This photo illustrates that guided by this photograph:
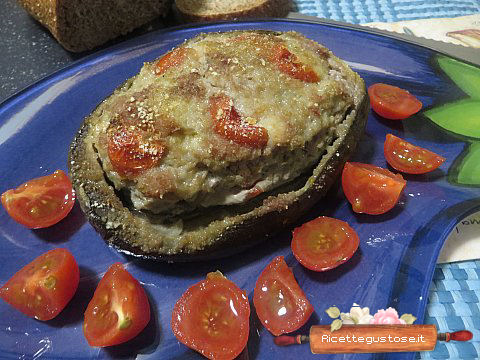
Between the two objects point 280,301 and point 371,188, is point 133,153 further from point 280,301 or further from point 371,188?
point 371,188

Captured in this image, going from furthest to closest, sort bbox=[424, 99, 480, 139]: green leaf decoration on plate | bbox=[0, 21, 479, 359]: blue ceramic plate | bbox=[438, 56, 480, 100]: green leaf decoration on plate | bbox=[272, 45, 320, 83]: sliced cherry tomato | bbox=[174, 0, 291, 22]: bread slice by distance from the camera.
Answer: bbox=[174, 0, 291, 22]: bread slice < bbox=[438, 56, 480, 100]: green leaf decoration on plate < bbox=[424, 99, 480, 139]: green leaf decoration on plate < bbox=[272, 45, 320, 83]: sliced cherry tomato < bbox=[0, 21, 479, 359]: blue ceramic plate

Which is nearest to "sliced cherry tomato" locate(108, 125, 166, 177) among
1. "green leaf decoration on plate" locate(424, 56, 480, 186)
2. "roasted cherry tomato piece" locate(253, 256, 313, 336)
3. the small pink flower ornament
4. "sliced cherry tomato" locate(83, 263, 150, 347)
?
"sliced cherry tomato" locate(83, 263, 150, 347)

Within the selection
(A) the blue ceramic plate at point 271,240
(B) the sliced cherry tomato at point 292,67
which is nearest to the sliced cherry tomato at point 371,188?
(A) the blue ceramic plate at point 271,240

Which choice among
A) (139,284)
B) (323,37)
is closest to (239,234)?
(139,284)

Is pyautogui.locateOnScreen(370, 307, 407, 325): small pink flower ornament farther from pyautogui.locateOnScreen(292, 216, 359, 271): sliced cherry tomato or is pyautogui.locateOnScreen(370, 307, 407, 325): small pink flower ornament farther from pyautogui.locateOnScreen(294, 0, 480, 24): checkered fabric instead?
pyautogui.locateOnScreen(294, 0, 480, 24): checkered fabric

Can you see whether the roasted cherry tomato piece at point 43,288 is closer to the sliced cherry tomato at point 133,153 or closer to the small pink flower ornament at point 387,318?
the sliced cherry tomato at point 133,153

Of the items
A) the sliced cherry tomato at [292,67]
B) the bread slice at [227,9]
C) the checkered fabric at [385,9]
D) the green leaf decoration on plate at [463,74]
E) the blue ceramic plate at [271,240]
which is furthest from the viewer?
the checkered fabric at [385,9]
